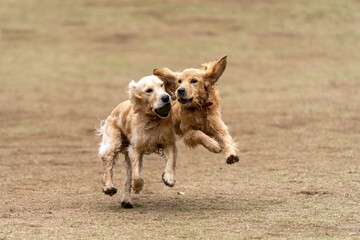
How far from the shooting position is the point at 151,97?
7.02 m

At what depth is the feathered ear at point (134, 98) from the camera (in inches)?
280

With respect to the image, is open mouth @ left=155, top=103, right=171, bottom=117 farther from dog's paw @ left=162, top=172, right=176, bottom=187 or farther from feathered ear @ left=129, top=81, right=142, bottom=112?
dog's paw @ left=162, top=172, right=176, bottom=187

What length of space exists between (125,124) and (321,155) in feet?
12.3

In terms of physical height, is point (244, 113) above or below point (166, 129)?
below

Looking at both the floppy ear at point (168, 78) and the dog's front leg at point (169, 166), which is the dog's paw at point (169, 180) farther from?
the floppy ear at point (168, 78)

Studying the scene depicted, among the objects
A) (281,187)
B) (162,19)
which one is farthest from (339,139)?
(162,19)

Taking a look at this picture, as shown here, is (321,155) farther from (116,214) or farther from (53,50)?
(53,50)

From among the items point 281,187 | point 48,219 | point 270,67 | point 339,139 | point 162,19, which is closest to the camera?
point 48,219

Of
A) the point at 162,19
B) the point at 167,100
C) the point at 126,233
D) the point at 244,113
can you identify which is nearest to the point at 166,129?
the point at 167,100

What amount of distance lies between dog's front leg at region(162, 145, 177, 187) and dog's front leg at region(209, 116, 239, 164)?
1.67 feet

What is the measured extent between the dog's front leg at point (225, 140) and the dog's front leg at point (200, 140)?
0.11 meters

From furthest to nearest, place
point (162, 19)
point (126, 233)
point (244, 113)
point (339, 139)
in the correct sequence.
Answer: point (162, 19)
point (244, 113)
point (339, 139)
point (126, 233)

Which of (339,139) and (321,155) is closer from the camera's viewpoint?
(321,155)

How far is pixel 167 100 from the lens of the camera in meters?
6.91
